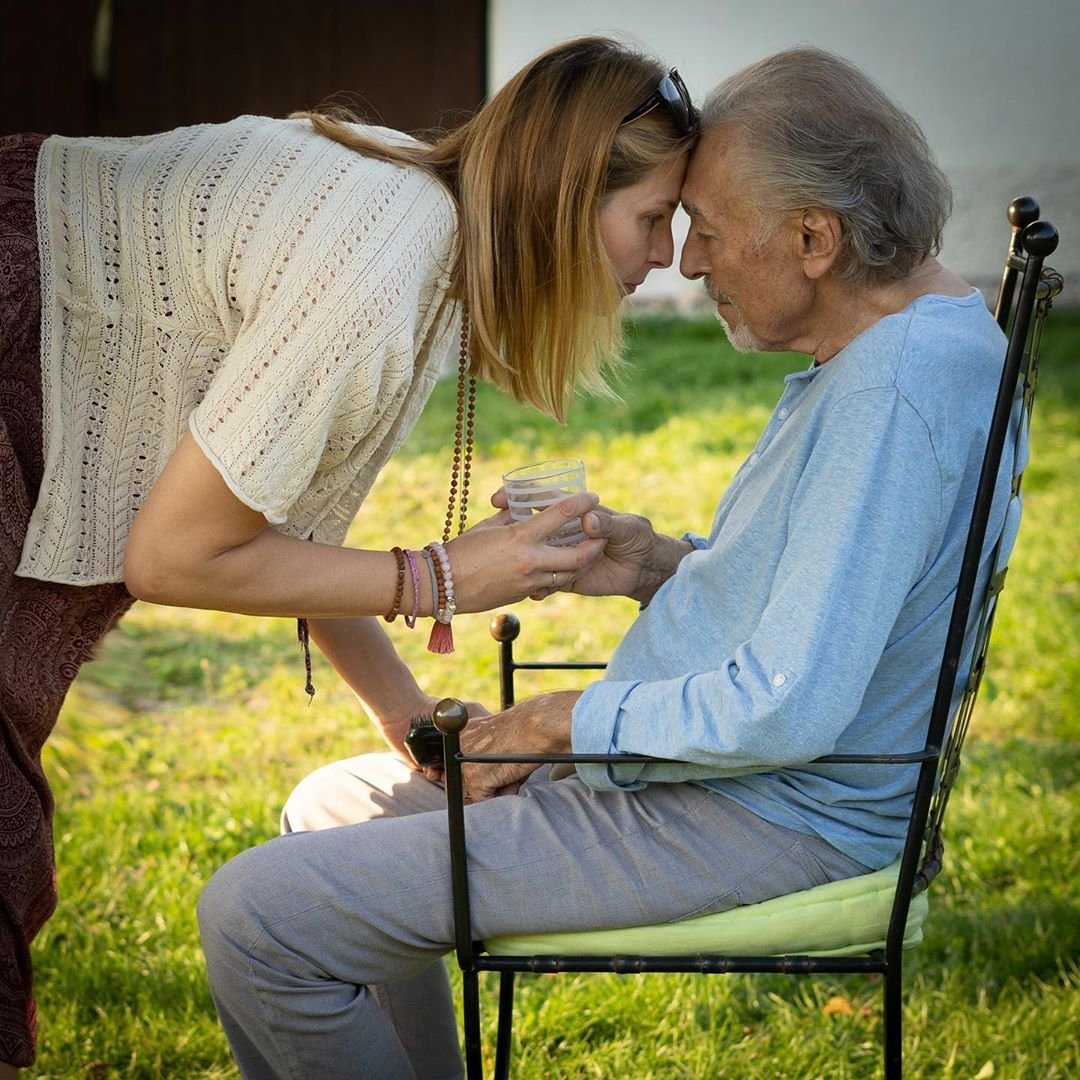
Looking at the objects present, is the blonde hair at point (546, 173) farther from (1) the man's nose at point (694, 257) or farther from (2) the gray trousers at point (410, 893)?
(2) the gray trousers at point (410, 893)

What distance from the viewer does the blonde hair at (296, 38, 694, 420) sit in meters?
2.03

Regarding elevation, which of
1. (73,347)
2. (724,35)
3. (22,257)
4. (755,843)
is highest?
(724,35)

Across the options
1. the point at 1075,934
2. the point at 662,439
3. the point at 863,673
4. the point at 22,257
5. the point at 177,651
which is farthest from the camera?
the point at 662,439

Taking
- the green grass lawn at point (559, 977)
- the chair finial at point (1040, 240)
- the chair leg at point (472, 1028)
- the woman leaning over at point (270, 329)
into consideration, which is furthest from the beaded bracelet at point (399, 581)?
the chair finial at point (1040, 240)

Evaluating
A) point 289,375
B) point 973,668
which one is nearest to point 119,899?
point 289,375

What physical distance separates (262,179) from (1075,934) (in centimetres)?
250

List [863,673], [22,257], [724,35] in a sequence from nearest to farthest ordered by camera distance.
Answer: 1. [863,673]
2. [22,257]
3. [724,35]

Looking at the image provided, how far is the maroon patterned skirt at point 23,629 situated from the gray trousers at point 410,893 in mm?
435

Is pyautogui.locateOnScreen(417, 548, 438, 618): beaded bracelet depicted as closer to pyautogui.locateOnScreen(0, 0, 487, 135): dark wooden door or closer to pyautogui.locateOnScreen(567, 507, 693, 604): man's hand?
pyautogui.locateOnScreen(567, 507, 693, 604): man's hand

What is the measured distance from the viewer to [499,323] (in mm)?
2129

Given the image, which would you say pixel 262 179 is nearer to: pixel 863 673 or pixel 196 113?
pixel 863 673

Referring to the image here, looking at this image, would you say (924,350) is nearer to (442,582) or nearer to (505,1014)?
(442,582)

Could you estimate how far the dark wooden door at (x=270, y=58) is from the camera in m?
10.4

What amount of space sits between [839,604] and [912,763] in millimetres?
307
